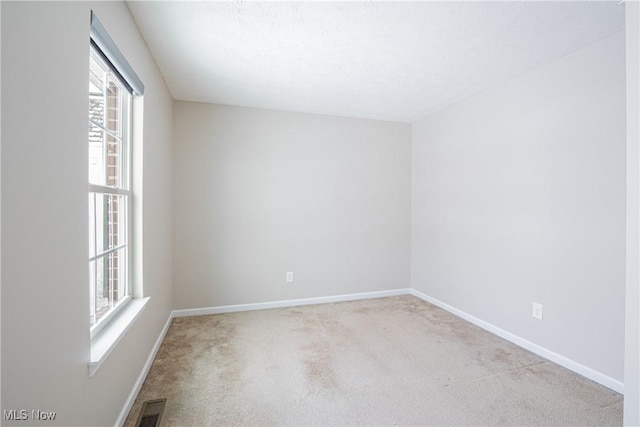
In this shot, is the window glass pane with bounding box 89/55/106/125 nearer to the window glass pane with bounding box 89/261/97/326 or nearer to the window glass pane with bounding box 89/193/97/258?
the window glass pane with bounding box 89/193/97/258

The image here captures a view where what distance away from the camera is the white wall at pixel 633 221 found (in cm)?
119

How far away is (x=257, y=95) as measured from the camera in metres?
3.16

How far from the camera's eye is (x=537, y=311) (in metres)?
2.53

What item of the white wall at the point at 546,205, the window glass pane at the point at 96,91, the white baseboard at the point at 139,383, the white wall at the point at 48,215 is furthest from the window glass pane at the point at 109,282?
the white wall at the point at 546,205

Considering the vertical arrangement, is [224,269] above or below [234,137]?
below

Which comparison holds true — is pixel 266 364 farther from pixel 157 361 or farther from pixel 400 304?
pixel 400 304

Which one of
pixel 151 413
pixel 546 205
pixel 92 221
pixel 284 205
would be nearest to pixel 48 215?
pixel 92 221

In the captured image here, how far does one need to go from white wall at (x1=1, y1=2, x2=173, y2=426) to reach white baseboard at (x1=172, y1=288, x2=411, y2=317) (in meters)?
1.87

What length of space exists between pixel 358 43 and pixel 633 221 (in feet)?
6.02

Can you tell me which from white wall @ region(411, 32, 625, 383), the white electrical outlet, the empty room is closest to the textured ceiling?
the empty room

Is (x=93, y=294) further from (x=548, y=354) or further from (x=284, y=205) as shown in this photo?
(x=548, y=354)

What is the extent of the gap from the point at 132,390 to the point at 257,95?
107 inches

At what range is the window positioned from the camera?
5.02ft

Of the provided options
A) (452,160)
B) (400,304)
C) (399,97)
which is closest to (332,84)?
(399,97)
